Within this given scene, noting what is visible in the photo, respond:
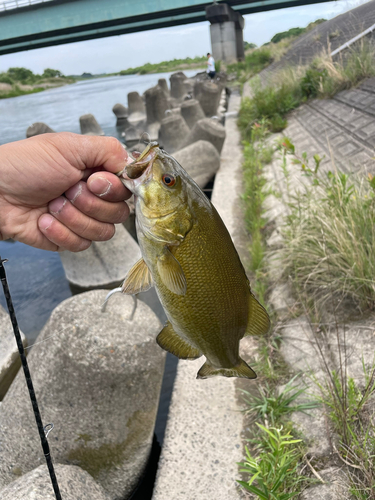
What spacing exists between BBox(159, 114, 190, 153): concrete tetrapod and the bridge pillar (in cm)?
3353

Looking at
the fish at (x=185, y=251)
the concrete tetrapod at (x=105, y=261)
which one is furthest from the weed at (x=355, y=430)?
the concrete tetrapod at (x=105, y=261)

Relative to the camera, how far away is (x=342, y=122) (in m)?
8.83

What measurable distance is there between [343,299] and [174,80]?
2653 cm

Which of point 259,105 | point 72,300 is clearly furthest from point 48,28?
point 72,300

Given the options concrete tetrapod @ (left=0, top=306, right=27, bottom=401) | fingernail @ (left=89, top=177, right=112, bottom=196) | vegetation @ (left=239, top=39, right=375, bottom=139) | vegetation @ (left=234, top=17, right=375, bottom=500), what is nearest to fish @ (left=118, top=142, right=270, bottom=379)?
fingernail @ (left=89, top=177, right=112, bottom=196)

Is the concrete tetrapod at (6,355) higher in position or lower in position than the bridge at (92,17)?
lower

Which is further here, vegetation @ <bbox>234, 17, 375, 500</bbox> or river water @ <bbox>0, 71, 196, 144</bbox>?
river water @ <bbox>0, 71, 196, 144</bbox>

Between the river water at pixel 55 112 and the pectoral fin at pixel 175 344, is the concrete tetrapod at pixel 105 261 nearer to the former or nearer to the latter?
the pectoral fin at pixel 175 344

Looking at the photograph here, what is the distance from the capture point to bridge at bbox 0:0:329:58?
104 ft

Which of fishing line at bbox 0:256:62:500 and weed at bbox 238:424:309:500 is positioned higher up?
fishing line at bbox 0:256:62:500

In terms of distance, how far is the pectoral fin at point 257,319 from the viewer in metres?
1.53

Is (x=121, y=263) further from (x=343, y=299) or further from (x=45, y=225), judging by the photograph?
(x=45, y=225)

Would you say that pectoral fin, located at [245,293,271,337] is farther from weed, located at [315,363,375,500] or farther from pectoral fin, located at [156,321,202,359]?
weed, located at [315,363,375,500]

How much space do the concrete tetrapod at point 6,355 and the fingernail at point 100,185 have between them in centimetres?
406
